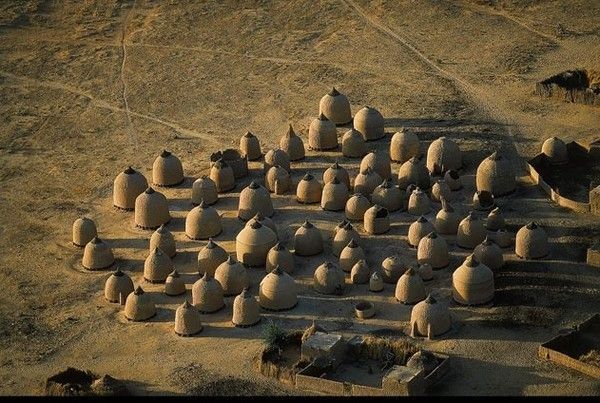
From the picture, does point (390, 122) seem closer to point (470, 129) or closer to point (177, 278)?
point (470, 129)

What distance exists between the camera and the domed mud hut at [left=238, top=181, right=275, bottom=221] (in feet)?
134

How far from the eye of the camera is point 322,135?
4494 centimetres

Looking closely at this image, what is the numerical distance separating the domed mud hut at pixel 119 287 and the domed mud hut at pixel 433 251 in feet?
22.7

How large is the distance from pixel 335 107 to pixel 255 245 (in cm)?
913

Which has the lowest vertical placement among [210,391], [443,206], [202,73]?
[210,391]

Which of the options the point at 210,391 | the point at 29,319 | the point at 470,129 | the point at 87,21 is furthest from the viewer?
the point at 87,21

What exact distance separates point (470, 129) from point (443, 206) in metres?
6.37

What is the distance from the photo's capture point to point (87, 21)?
5741 centimetres

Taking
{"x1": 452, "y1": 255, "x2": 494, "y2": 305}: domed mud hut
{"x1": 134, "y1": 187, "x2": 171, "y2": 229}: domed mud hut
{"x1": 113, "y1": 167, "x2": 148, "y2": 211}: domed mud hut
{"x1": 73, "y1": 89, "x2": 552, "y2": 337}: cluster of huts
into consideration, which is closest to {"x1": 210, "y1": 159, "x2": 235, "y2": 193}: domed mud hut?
{"x1": 73, "y1": 89, "x2": 552, "y2": 337}: cluster of huts

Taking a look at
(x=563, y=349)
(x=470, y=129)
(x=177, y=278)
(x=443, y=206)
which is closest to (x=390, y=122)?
(x=470, y=129)

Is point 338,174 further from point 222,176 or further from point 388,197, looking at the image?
point 222,176

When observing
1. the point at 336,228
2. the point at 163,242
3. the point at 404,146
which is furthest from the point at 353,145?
the point at 163,242

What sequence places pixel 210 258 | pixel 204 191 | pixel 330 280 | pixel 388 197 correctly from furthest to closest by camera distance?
pixel 204 191 → pixel 388 197 → pixel 210 258 → pixel 330 280

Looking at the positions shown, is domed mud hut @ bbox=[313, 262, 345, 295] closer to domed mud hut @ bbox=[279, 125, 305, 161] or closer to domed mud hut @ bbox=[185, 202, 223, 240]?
domed mud hut @ bbox=[185, 202, 223, 240]
